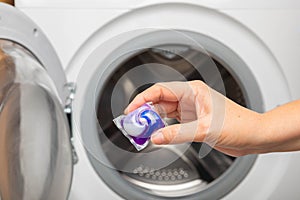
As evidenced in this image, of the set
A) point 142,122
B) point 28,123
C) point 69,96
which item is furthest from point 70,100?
point 142,122

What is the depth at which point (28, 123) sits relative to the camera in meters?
0.80

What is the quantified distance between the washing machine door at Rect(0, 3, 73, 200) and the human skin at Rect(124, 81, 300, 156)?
0.44 feet

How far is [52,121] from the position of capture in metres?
0.80

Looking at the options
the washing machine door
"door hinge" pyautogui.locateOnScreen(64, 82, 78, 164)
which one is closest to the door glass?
the washing machine door

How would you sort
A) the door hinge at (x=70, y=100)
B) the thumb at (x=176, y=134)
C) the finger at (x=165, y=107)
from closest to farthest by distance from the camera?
the thumb at (x=176, y=134) < the finger at (x=165, y=107) < the door hinge at (x=70, y=100)

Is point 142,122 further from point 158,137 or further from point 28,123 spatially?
point 28,123

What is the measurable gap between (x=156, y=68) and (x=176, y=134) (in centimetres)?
30

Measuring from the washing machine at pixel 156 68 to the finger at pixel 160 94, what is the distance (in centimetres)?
14

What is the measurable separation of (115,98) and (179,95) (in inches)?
8.7

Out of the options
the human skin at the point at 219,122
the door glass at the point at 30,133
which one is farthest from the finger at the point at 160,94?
the door glass at the point at 30,133

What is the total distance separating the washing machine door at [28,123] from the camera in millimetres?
756

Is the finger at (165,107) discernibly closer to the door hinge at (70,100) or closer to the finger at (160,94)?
the finger at (160,94)

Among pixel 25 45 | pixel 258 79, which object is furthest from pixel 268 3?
pixel 25 45

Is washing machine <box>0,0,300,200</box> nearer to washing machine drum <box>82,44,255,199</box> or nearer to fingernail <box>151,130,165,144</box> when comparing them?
washing machine drum <box>82,44,255,199</box>
